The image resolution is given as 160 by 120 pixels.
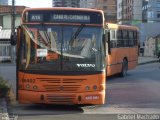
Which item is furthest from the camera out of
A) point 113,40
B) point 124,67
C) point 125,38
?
point 124,67

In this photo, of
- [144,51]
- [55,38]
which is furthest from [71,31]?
[144,51]

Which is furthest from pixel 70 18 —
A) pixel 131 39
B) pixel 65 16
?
pixel 131 39

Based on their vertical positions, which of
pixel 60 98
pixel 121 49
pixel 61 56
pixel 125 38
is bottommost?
pixel 60 98

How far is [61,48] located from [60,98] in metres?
1.36

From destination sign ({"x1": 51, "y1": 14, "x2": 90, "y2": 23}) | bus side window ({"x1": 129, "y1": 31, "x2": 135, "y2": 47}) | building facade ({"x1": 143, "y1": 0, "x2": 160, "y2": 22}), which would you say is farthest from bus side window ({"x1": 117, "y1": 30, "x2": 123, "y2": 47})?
building facade ({"x1": 143, "y1": 0, "x2": 160, "y2": 22})

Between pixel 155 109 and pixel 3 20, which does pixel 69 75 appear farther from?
pixel 3 20

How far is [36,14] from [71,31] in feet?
3.57

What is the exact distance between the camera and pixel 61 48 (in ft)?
47.0

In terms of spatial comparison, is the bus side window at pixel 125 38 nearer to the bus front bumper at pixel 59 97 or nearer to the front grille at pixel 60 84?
the bus front bumper at pixel 59 97

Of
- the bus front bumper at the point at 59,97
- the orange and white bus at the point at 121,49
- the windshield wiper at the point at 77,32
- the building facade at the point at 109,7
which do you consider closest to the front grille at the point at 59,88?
the bus front bumper at the point at 59,97

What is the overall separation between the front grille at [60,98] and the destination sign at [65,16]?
2119 millimetres

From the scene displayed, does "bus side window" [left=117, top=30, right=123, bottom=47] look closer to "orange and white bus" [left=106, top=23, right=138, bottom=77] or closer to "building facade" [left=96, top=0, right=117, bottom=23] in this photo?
"orange and white bus" [left=106, top=23, right=138, bottom=77]

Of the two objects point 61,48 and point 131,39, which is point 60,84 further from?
point 131,39

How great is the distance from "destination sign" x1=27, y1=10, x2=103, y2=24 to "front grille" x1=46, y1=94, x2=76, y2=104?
212cm
